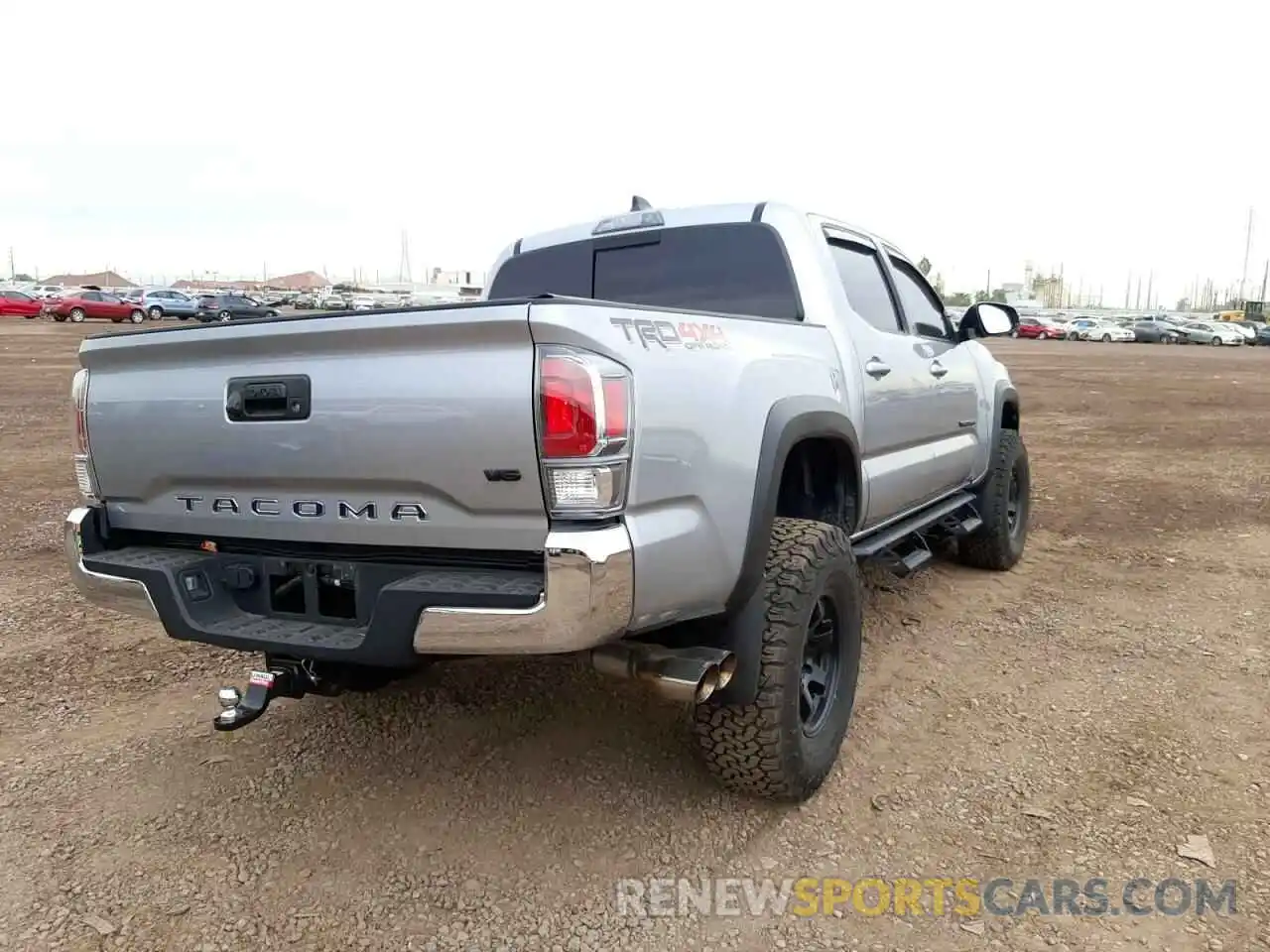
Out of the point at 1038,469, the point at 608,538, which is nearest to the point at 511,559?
the point at 608,538

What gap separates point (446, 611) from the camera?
241cm

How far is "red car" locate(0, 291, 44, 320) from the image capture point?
143 ft

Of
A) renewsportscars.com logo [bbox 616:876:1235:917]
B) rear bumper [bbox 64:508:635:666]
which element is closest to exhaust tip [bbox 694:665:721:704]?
rear bumper [bbox 64:508:635:666]

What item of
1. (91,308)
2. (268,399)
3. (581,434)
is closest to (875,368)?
(581,434)

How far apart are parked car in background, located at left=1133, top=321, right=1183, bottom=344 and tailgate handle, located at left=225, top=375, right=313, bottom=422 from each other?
62.5 meters

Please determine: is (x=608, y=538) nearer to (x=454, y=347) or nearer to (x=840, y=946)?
(x=454, y=347)

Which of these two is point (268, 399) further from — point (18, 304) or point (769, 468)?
point (18, 304)

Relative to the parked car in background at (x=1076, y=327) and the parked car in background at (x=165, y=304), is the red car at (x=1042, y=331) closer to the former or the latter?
the parked car in background at (x=1076, y=327)

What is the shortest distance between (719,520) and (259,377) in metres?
1.36

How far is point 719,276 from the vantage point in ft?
12.9

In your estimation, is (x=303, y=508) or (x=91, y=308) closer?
(x=303, y=508)

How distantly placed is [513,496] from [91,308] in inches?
1754

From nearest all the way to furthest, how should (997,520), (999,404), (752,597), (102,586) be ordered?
1. (752,597)
2. (102,586)
3. (997,520)
4. (999,404)

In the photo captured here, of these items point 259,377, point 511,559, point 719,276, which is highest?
point 719,276
